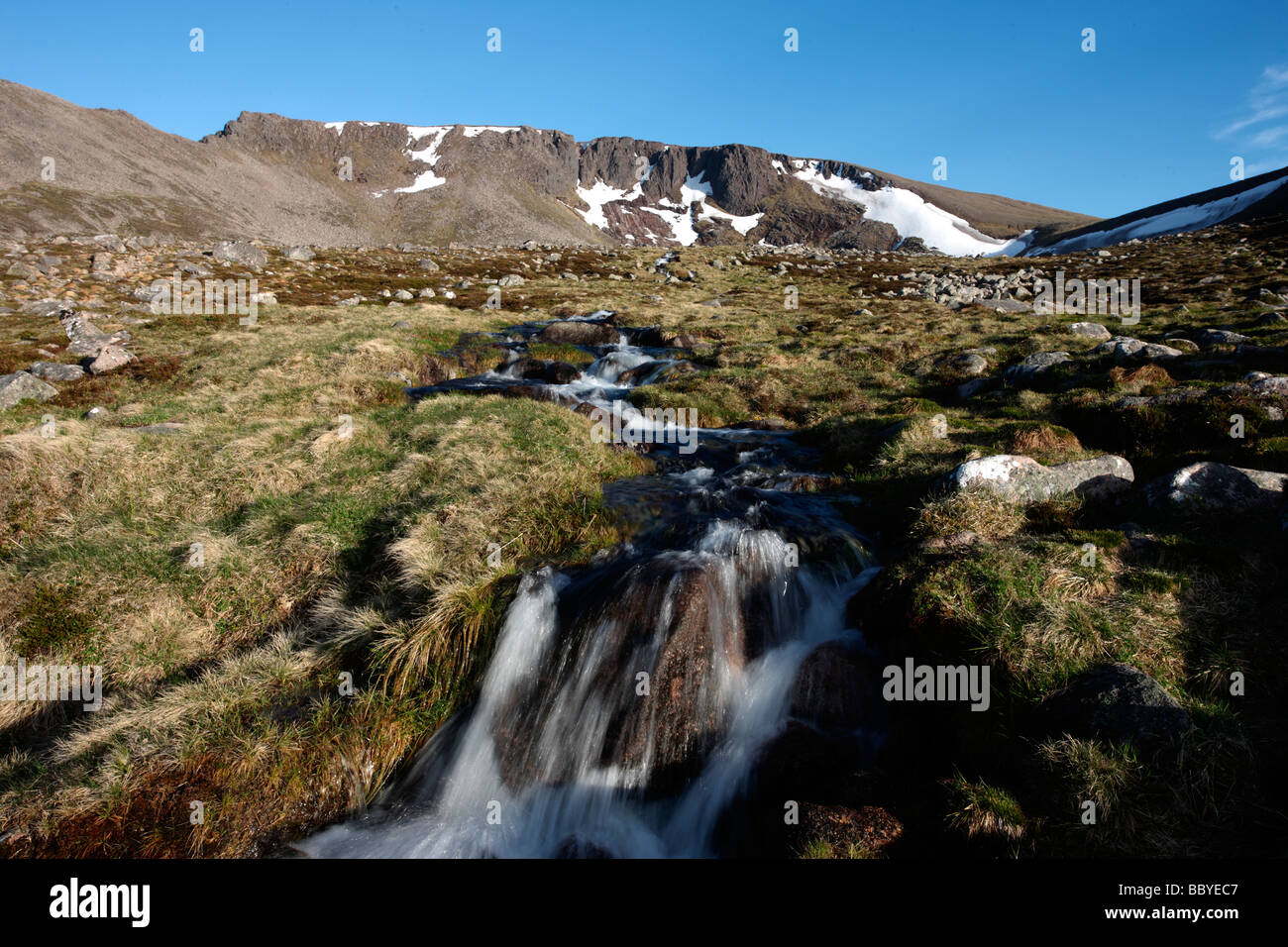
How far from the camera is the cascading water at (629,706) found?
709 cm

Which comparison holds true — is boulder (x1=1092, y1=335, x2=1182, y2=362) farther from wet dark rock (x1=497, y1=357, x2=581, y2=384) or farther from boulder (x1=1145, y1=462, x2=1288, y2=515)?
wet dark rock (x1=497, y1=357, x2=581, y2=384)

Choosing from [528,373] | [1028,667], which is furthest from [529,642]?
[528,373]

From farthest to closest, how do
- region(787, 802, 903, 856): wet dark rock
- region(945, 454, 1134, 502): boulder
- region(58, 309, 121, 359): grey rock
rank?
region(58, 309, 121, 359): grey rock < region(945, 454, 1134, 502): boulder < region(787, 802, 903, 856): wet dark rock

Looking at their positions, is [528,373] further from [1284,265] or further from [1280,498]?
[1284,265]

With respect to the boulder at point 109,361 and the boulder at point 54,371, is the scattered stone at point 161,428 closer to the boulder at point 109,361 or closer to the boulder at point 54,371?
the boulder at point 54,371

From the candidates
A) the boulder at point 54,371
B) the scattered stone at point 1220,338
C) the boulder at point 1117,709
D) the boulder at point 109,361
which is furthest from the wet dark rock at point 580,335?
the boulder at point 1117,709

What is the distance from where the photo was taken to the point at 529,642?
28.5 feet

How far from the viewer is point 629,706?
26.0ft

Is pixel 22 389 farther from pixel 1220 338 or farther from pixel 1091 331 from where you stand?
pixel 1091 331

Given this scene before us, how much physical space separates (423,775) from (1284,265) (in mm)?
72283

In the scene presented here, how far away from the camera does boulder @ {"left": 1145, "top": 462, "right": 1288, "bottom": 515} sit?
862 centimetres

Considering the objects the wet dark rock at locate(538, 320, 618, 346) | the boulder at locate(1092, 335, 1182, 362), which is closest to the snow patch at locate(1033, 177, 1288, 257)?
the boulder at locate(1092, 335, 1182, 362)

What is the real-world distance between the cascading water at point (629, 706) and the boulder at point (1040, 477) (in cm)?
264

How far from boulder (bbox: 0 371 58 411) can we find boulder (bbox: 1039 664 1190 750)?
27.0m
